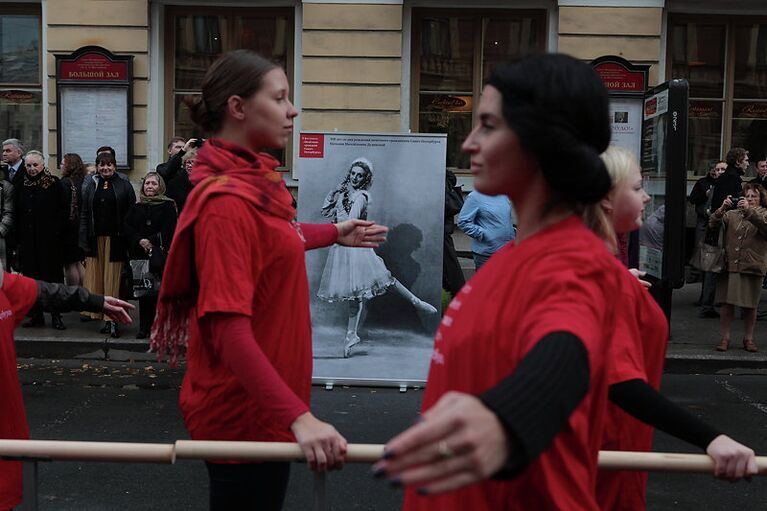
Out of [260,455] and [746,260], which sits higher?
[260,455]

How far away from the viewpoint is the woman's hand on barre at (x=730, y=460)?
2.16 m

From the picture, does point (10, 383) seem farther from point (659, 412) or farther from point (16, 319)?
point (659, 412)

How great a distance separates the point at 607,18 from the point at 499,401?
567 inches

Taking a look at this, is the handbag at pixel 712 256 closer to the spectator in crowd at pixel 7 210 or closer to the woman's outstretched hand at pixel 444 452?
the spectator in crowd at pixel 7 210

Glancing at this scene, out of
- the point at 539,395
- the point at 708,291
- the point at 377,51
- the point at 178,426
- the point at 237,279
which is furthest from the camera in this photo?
the point at 377,51

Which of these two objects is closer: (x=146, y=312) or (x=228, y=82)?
(x=228, y=82)

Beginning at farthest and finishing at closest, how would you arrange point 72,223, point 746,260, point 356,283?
point 72,223 < point 746,260 < point 356,283

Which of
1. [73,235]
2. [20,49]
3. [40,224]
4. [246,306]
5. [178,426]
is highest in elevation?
[20,49]

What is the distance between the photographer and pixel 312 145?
320 inches

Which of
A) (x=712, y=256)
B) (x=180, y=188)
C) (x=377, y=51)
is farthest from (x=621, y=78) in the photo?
(x=180, y=188)

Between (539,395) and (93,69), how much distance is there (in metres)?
14.6

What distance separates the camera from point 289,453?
221cm

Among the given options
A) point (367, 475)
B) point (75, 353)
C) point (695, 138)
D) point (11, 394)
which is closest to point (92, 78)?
point (75, 353)

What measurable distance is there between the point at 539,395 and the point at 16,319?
2.32 metres
